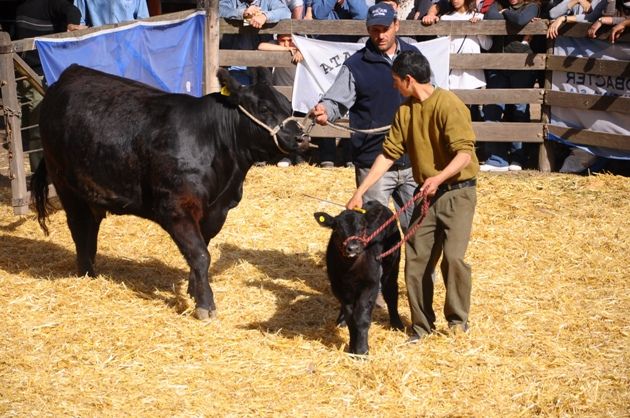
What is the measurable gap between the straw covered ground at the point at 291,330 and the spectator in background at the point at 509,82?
6.20 ft

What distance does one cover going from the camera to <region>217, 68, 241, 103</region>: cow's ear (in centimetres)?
741

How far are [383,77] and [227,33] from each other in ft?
18.2

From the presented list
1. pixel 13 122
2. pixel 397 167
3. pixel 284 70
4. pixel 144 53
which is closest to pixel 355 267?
pixel 397 167

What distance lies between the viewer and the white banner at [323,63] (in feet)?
39.8

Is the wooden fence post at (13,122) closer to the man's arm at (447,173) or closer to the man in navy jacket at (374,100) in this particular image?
the man in navy jacket at (374,100)

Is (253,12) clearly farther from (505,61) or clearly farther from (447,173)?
(447,173)

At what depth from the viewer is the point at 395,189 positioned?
767 cm

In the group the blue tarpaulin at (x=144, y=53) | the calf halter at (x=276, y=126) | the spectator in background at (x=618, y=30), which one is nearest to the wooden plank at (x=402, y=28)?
the spectator in background at (x=618, y=30)

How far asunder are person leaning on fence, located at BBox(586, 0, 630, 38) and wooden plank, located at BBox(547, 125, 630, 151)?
114 centimetres

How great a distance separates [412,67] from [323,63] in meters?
5.92

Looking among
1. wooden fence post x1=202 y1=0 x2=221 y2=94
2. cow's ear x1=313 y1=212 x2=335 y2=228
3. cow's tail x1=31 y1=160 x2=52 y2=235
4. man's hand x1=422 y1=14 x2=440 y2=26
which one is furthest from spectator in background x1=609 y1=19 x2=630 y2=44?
cow's tail x1=31 y1=160 x2=52 y2=235

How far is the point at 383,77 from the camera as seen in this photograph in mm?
7500

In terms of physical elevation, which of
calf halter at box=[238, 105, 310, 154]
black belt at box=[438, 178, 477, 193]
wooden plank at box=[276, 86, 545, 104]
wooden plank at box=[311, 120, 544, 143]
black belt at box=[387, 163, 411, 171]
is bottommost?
wooden plank at box=[311, 120, 544, 143]

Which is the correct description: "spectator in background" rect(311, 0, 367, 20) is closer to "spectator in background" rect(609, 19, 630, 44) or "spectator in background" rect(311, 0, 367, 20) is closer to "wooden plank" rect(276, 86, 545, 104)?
"wooden plank" rect(276, 86, 545, 104)
